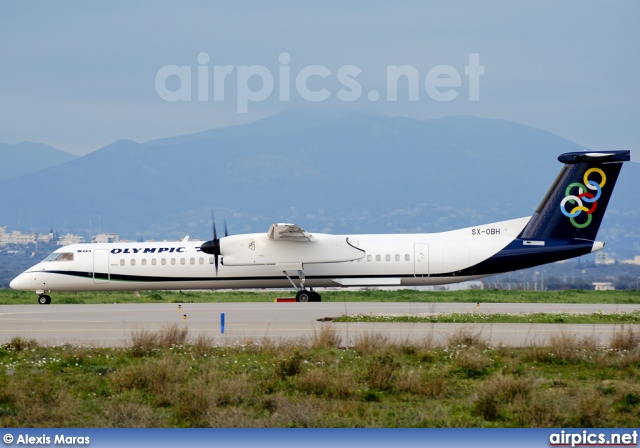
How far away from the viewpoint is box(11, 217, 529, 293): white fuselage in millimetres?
39656

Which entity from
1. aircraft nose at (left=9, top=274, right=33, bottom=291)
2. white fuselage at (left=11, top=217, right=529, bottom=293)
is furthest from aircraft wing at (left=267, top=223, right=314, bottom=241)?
aircraft nose at (left=9, top=274, right=33, bottom=291)

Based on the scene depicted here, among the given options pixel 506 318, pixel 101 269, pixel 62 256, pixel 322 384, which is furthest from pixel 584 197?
pixel 322 384

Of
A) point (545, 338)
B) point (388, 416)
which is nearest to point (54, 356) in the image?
point (388, 416)

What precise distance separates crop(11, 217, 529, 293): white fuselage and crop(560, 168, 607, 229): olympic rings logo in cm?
225

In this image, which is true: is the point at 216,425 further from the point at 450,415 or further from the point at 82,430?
the point at 450,415

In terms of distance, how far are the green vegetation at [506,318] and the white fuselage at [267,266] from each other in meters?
8.84

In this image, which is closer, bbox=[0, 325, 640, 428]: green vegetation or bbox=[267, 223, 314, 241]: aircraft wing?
bbox=[0, 325, 640, 428]: green vegetation

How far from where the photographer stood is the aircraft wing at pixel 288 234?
38.8 m

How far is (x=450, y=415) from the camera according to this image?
14.7 meters

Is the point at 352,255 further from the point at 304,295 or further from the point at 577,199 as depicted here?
the point at 577,199

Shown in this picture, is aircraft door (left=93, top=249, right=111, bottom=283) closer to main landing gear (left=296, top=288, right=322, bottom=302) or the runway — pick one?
the runway

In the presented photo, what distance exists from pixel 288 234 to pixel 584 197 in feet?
41.1

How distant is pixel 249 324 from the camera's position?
91.7 feet

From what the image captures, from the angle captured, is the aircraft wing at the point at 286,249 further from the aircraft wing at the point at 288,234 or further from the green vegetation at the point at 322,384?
the green vegetation at the point at 322,384
